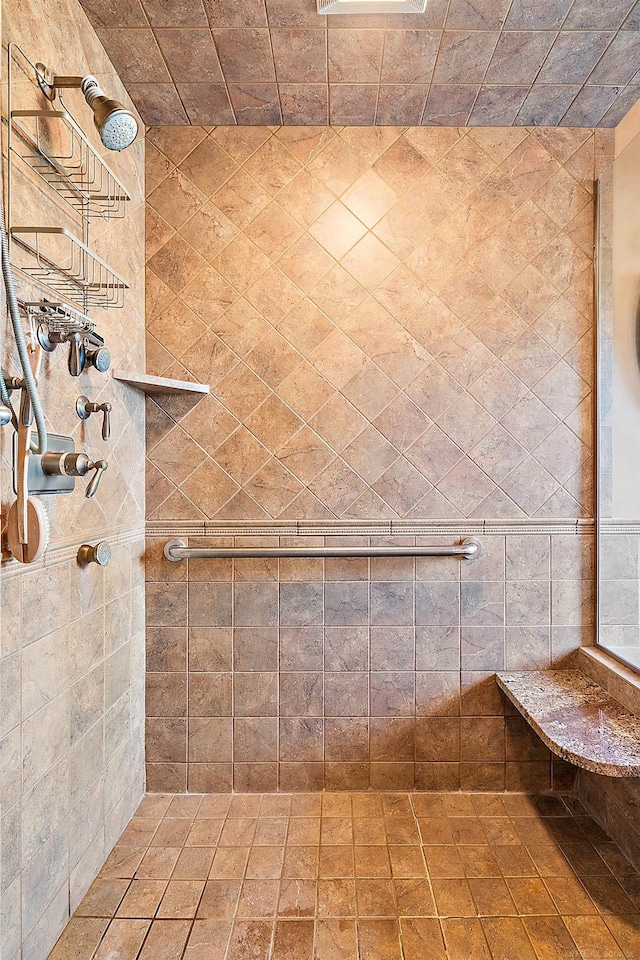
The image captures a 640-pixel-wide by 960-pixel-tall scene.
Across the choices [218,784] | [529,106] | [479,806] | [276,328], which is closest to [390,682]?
[479,806]

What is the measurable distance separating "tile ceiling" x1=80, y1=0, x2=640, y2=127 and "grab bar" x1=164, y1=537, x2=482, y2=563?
4.83ft

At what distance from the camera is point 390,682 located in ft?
6.53

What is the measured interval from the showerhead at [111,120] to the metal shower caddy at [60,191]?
6 centimetres

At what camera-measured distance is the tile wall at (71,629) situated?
117 cm

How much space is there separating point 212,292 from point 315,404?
1.76ft

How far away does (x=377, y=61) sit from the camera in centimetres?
167

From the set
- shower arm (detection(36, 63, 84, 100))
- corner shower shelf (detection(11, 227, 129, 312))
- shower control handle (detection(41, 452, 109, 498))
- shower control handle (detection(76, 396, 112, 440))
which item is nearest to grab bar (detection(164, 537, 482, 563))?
shower control handle (detection(76, 396, 112, 440))

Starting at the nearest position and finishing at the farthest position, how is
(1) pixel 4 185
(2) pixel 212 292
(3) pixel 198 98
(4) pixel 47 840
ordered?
1. (1) pixel 4 185
2. (4) pixel 47 840
3. (3) pixel 198 98
4. (2) pixel 212 292

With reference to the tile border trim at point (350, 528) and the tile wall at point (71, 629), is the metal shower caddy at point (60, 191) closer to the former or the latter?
the tile wall at point (71, 629)

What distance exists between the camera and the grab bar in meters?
1.90

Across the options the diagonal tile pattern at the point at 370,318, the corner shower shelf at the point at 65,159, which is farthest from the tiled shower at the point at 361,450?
the corner shower shelf at the point at 65,159

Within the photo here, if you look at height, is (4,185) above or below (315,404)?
above

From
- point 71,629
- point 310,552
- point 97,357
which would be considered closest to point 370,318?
point 310,552

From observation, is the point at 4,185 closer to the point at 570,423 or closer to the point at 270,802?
the point at 570,423
